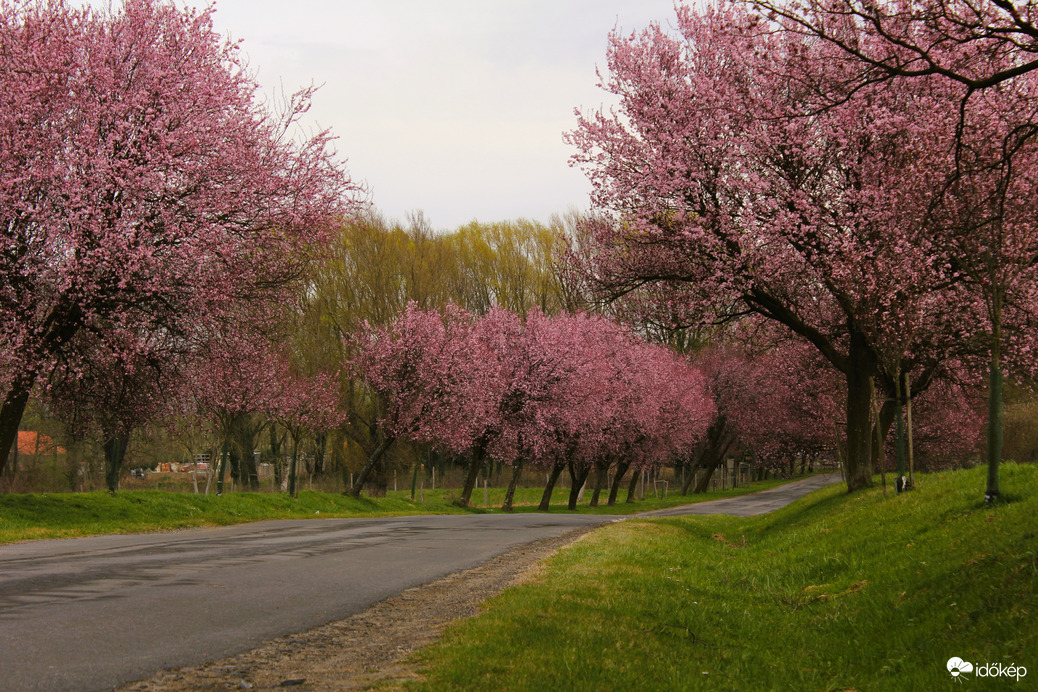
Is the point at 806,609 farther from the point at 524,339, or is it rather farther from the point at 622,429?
the point at 622,429

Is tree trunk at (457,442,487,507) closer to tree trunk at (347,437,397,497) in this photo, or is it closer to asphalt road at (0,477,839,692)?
tree trunk at (347,437,397,497)

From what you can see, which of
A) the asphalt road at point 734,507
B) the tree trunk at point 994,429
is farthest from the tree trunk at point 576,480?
the tree trunk at point 994,429

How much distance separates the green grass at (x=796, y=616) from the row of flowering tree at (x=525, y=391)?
949 inches

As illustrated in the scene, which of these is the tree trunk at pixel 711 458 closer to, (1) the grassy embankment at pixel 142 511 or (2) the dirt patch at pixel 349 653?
(1) the grassy embankment at pixel 142 511

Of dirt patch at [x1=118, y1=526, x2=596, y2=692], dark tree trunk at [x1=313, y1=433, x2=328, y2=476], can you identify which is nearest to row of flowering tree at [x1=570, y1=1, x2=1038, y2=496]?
dirt patch at [x1=118, y1=526, x2=596, y2=692]

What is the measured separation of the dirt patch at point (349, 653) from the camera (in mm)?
5977

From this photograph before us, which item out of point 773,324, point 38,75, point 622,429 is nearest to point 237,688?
point 38,75

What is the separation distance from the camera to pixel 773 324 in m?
27.0

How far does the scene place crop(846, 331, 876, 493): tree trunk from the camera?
2150cm

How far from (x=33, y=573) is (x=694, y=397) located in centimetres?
4958

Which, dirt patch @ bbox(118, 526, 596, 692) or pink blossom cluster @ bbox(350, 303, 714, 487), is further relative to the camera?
pink blossom cluster @ bbox(350, 303, 714, 487)

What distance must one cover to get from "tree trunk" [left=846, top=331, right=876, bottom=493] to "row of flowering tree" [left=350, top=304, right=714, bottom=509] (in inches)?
781

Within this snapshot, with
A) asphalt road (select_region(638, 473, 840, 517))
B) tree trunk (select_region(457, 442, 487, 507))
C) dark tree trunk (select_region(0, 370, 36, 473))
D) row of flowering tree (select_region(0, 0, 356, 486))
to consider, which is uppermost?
row of flowering tree (select_region(0, 0, 356, 486))

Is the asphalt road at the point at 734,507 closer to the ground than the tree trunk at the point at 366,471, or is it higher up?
closer to the ground
